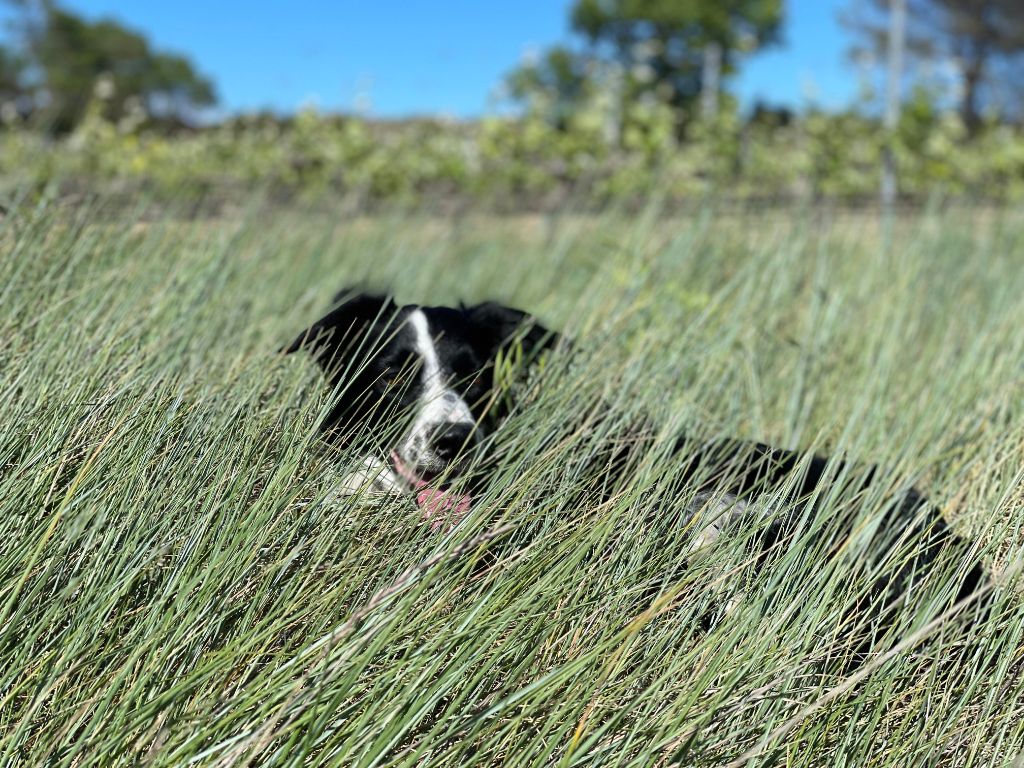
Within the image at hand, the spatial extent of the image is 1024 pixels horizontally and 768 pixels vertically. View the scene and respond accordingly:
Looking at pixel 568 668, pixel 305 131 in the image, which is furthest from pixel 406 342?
pixel 305 131

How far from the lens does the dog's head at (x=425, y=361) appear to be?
2199 millimetres

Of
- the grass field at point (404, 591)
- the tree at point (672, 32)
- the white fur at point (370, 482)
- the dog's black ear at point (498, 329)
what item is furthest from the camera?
the tree at point (672, 32)

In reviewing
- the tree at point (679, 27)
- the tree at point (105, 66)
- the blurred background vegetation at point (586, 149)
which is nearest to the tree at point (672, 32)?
the tree at point (679, 27)

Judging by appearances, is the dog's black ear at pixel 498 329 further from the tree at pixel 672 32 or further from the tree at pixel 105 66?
the tree at pixel 672 32

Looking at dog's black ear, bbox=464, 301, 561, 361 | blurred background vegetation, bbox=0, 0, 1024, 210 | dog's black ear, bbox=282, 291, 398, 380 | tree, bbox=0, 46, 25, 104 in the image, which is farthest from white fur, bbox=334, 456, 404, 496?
tree, bbox=0, 46, 25, 104

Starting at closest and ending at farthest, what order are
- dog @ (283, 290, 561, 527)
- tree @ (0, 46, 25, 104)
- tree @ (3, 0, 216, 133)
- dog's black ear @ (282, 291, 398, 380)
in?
dog @ (283, 290, 561, 527) → dog's black ear @ (282, 291, 398, 380) → tree @ (3, 0, 216, 133) → tree @ (0, 46, 25, 104)

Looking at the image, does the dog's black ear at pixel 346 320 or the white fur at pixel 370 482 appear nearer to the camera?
the white fur at pixel 370 482

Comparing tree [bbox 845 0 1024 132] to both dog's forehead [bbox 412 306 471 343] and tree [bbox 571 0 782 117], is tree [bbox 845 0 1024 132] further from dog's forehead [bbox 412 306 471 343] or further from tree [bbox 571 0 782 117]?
dog's forehead [bbox 412 306 471 343]

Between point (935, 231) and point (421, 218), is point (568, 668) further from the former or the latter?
point (421, 218)

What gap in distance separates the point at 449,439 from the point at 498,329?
59cm

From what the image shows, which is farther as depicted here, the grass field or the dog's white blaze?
the dog's white blaze

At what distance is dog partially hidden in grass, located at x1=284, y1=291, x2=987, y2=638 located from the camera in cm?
A: 186

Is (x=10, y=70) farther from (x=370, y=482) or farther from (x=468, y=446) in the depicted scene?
(x=370, y=482)

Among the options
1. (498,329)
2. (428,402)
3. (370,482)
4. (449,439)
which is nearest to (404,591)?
(370,482)
